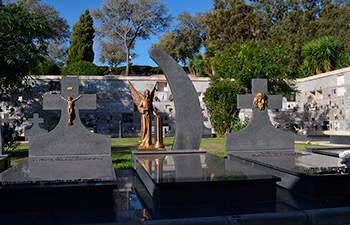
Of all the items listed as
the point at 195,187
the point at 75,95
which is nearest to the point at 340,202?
the point at 195,187

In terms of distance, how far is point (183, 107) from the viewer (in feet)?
26.6

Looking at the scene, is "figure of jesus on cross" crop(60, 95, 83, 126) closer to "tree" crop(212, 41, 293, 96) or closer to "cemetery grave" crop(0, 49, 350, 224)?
"cemetery grave" crop(0, 49, 350, 224)

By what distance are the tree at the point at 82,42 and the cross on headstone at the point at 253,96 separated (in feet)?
80.8

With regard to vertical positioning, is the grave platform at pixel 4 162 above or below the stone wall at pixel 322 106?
below

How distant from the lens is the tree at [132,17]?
32.3 metres

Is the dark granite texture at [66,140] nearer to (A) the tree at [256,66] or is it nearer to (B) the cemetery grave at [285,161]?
(B) the cemetery grave at [285,161]

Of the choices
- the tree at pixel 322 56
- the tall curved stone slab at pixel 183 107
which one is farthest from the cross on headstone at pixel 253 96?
the tree at pixel 322 56

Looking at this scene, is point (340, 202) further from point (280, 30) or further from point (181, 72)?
point (280, 30)

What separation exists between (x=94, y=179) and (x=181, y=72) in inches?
169

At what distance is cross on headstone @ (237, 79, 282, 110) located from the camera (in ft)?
29.0

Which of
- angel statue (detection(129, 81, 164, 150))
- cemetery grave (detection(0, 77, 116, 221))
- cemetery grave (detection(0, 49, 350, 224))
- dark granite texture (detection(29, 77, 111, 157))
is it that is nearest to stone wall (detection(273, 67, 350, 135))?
cemetery grave (detection(0, 49, 350, 224))

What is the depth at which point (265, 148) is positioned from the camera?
857 centimetres

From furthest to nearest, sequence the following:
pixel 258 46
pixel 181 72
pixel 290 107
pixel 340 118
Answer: pixel 290 107 < pixel 258 46 < pixel 340 118 < pixel 181 72

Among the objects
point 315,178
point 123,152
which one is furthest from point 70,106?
point 315,178
